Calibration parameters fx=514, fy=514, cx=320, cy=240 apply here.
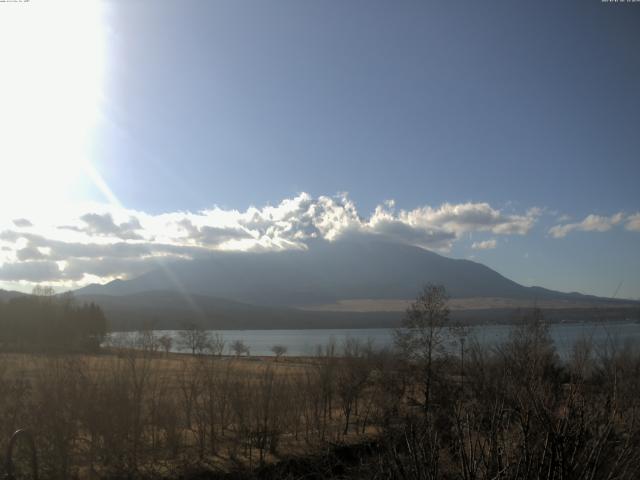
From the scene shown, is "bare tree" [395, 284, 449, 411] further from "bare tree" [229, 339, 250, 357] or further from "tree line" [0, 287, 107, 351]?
"tree line" [0, 287, 107, 351]

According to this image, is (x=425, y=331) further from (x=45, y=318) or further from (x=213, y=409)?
(x=45, y=318)

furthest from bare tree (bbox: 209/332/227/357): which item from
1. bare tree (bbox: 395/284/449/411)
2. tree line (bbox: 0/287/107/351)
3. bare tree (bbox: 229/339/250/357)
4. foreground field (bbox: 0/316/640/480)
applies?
tree line (bbox: 0/287/107/351)

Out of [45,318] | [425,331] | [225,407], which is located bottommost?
[225,407]

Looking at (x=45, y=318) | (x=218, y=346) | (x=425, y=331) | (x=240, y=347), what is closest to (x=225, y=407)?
(x=218, y=346)

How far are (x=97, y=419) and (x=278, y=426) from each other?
9536 millimetres

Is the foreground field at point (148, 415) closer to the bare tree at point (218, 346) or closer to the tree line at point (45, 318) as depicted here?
the bare tree at point (218, 346)

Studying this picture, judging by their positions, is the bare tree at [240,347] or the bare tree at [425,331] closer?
the bare tree at [425,331]

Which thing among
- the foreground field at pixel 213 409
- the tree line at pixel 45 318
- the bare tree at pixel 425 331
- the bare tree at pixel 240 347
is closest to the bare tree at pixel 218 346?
the foreground field at pixel 213 409

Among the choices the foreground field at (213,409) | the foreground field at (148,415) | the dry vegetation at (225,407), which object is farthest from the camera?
the foreground field at (148,415)

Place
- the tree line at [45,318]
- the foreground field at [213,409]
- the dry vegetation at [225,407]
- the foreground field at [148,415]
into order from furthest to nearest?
the tree line at [45,318] → the foreground field at [148,415] → the foreground field at [213,409] → the dry vegetation at [225,407]

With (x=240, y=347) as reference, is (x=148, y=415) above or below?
above

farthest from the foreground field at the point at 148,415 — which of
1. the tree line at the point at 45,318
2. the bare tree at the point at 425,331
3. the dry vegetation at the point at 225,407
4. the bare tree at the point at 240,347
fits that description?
the tree line at the point at 45,318

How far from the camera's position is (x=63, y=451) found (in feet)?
56.2

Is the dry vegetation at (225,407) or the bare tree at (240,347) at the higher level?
the dry vegetation at (225,407)
